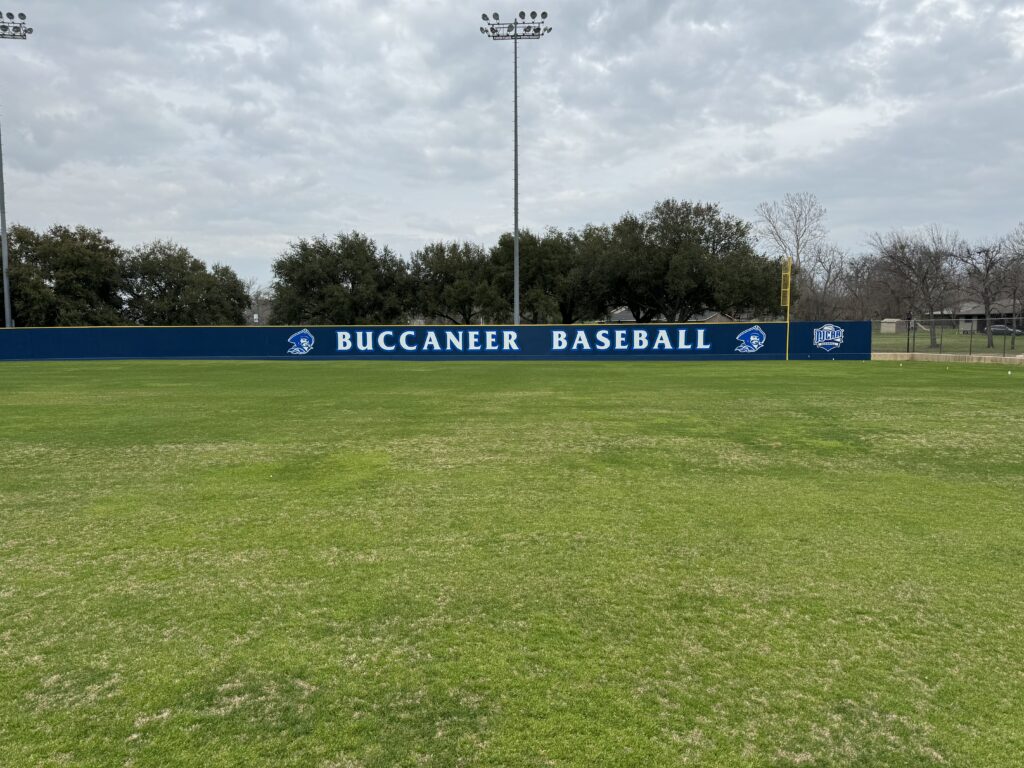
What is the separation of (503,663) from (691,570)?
1602 mm

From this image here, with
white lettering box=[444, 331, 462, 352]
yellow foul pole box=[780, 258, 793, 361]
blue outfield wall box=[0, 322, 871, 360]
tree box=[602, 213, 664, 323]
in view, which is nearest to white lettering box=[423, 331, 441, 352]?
blue outfield wall box=[0, 322, 871, 360]

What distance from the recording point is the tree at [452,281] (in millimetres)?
45562

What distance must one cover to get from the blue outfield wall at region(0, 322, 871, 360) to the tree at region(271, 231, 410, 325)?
15.5 meters

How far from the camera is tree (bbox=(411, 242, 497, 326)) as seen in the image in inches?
1794

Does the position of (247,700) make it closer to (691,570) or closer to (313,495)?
(691,570)

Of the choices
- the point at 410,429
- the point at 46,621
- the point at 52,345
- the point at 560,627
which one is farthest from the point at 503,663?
the point at 52,345

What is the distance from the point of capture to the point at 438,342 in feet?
98.5

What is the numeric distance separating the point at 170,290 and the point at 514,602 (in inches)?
2065

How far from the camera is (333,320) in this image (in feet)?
152

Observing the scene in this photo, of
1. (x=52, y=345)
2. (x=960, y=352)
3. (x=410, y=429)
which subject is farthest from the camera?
(x=52, y=345)

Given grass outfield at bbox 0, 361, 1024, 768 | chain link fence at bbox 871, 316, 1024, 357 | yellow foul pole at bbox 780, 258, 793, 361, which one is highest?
yellow foul pole at bbox 780, 258, 793, 361

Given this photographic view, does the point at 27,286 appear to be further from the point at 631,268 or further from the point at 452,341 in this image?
the point at 631,268

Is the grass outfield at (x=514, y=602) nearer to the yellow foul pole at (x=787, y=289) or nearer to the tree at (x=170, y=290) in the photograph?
the yellow foul pole at (x=787, y=289)

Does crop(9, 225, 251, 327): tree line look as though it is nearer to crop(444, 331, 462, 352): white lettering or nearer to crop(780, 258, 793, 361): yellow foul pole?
crop(444, 331, 462, 352): white lettering
